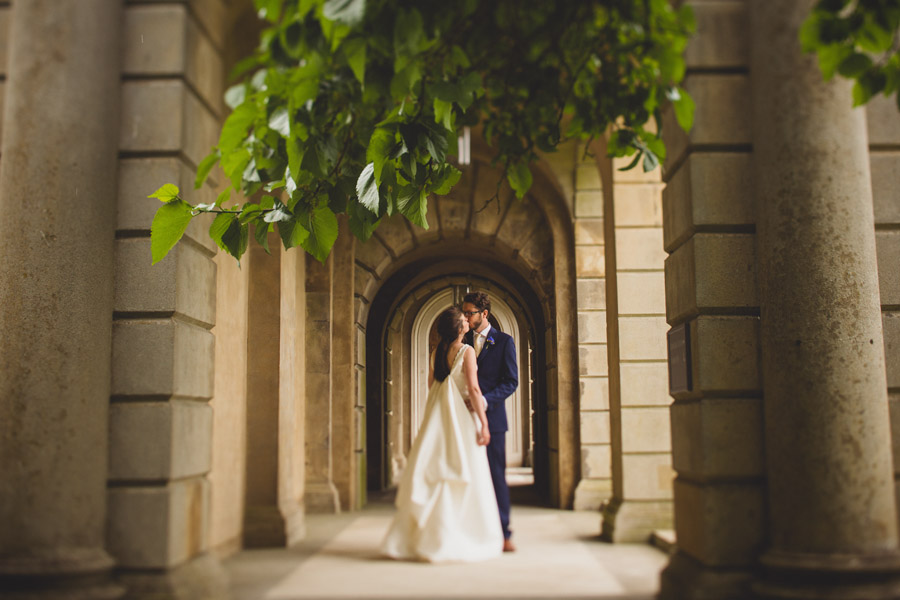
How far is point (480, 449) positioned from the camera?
5844 millimetres

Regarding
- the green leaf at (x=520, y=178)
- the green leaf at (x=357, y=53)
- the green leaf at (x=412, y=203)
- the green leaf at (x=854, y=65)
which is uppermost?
the green leaf at (x=357, y=53)

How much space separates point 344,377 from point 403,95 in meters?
6.35

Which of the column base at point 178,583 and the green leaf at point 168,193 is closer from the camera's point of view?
the green leaf at point 168,193

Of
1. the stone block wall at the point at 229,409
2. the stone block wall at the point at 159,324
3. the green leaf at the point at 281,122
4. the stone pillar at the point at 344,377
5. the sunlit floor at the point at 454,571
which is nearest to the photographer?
the green leaf at the point at 281,122

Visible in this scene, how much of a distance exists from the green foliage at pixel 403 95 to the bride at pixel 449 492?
2.54 m

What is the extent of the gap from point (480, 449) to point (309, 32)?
3.61 m

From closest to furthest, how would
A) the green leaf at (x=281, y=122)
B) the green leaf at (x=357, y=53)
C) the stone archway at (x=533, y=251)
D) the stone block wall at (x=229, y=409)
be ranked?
the green leaf at (x=357, y=53), the green leaf at (x=281, y=122), the stone block wall at (x=229, y=409), the stone archway at (x=533, y=251)

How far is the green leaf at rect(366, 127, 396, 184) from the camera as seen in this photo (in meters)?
2.73

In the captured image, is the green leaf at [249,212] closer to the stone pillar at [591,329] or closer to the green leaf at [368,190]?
the green leaf at [368,190]

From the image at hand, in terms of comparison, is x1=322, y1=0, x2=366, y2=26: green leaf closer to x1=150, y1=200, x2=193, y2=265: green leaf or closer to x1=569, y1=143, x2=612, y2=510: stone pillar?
x1=150, y1=200, x2=193, y2=265: green leaf

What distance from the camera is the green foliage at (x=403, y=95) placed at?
276 cm

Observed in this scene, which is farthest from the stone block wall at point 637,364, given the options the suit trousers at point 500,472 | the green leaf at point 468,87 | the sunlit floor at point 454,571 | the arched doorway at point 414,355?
the green leaf at point 468,87

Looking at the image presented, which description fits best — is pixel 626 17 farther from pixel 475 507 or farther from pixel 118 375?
pixel 475 507

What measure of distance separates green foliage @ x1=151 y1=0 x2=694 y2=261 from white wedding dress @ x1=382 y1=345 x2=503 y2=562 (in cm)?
258
